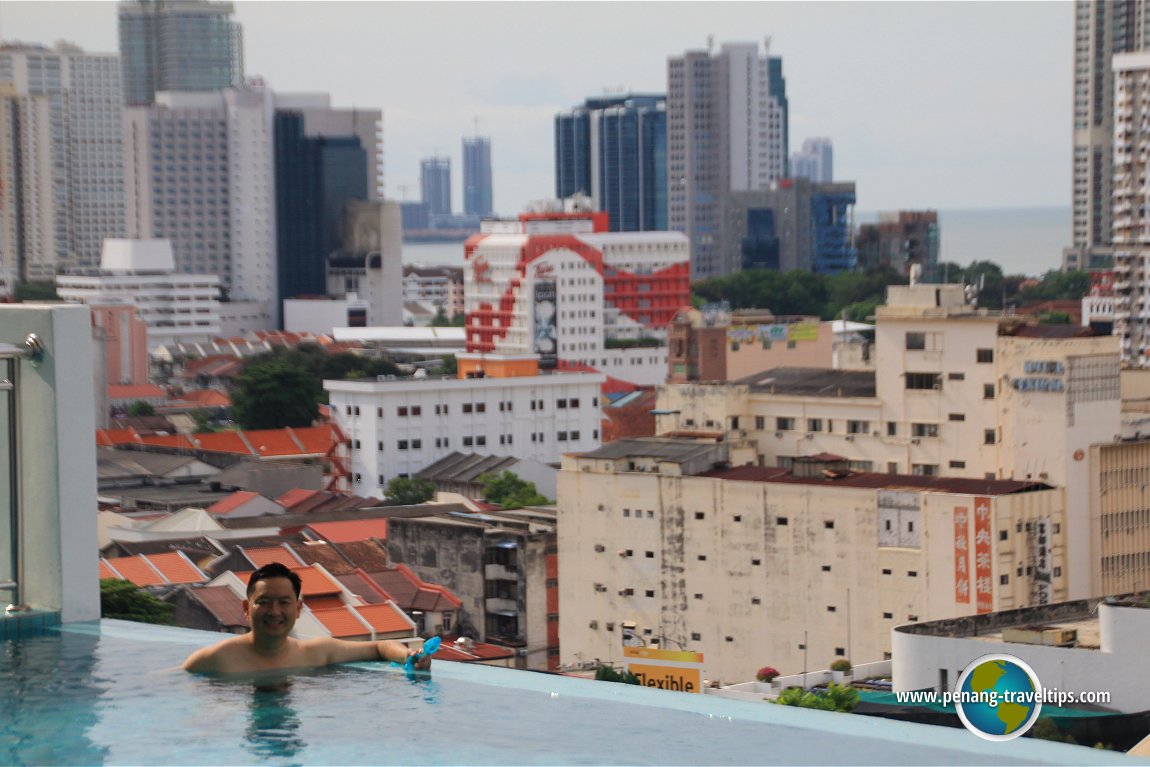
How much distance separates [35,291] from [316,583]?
2348 inches

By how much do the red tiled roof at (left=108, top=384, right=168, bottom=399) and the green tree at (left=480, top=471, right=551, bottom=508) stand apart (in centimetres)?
2582

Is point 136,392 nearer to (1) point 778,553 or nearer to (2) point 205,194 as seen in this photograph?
(2) point 205,194

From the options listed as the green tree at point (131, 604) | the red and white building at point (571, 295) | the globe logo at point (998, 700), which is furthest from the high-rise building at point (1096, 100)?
the globe logo at point (998, 700)

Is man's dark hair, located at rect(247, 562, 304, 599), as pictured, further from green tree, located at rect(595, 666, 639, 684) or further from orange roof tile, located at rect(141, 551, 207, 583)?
orange roof tile, located at rect(141, 551, 207, 583)

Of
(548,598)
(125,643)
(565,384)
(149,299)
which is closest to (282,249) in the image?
(149,299)

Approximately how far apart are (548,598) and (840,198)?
7100 cm

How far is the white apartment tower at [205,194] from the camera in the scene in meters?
87.4

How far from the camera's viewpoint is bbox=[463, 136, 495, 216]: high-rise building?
187750 millimetres

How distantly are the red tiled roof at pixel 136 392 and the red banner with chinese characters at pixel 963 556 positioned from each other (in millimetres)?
39862

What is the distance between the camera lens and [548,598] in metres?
25.8

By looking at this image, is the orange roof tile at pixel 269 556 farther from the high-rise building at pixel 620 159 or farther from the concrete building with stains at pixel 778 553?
the high-rise building at pixel 620 159

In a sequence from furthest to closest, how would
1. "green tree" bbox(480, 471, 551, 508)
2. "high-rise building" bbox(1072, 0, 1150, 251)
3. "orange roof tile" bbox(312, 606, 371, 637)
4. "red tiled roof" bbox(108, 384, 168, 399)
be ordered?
"high-rise building" bbox(1072, 0, 1150, 251)
"red tiled roof" bbox(108, 384, 168, 399)
"green tree" bbox(480, 471, 551, 508)
"orange roof tile" bbox(312, 606, 371, 637)

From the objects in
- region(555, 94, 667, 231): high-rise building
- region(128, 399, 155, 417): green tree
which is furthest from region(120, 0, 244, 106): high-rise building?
region(128, 399, 155, 417): green tree

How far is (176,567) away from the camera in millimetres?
23469
